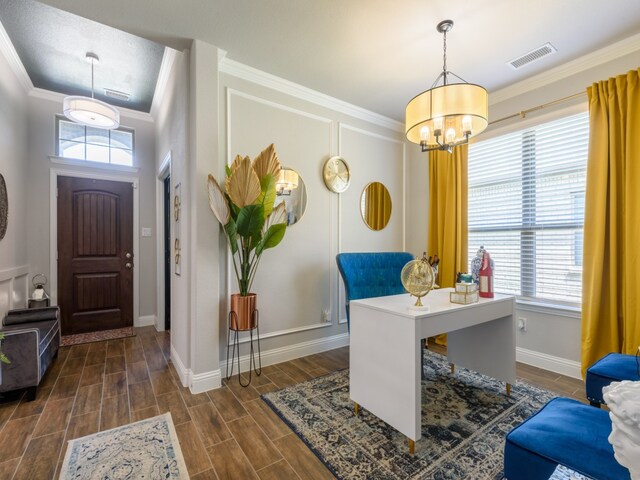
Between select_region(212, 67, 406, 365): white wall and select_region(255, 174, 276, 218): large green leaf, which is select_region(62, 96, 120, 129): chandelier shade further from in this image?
select_region(255, 174, 276, 218): large green leaf

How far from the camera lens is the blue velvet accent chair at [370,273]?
2.92m

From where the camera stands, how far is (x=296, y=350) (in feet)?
10.4

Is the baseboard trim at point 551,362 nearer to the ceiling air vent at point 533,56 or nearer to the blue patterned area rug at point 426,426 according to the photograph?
the blue patterned area rug at point 426,426

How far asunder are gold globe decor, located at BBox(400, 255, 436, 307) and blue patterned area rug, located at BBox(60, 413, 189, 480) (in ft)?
5.15

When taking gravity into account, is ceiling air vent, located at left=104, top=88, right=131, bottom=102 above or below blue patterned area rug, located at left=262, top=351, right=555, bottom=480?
above

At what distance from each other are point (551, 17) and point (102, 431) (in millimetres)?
4142

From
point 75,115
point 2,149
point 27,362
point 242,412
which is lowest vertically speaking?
point 242,412

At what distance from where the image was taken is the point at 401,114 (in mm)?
3893

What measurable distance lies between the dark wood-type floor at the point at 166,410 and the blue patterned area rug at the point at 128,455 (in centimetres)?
5

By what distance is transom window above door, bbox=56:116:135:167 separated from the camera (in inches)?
151

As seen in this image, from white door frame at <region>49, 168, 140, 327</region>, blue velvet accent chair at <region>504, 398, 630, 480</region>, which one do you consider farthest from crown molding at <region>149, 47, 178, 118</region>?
blue velvet accent chair at <region>504, 398, 630, 480</region>

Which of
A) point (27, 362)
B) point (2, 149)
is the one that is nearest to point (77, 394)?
point (27, 362)

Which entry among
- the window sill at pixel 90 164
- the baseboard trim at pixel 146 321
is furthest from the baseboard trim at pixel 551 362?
the window sill at pixel 90 164

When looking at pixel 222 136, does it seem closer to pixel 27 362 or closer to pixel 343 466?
pixel 27 362
